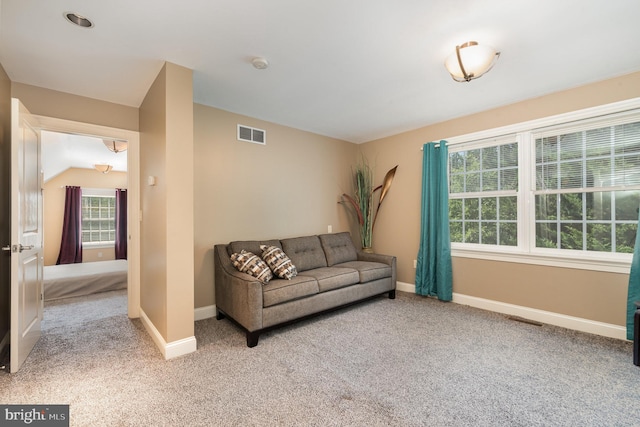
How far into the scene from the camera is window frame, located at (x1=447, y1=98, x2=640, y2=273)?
2.70m

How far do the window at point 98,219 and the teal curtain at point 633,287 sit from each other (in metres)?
9.16

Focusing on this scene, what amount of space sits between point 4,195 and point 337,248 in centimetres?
353

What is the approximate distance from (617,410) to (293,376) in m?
2.04

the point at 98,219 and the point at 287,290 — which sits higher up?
the point at 98,219

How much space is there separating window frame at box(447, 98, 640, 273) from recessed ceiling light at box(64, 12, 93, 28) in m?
3.85

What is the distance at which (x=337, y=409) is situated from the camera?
5.65 ft

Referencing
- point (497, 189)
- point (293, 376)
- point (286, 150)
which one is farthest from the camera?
point (286, 150)

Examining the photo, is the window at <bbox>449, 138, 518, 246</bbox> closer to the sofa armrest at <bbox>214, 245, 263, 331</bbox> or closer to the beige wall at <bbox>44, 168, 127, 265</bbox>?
the sofa armrest at <bbox>214, 245, 263, 331</bbox>

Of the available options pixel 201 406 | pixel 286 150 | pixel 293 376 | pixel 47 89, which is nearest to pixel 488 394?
pixel 293 376

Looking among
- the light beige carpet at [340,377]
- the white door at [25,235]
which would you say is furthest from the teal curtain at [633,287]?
the white door at [25,235]

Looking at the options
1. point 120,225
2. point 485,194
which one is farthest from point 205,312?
point 120,225

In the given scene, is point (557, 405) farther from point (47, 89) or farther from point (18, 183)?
point (47, 89)

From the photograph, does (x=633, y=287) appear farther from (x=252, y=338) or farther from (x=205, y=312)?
(x=205, y=312)

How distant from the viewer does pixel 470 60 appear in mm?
2090
